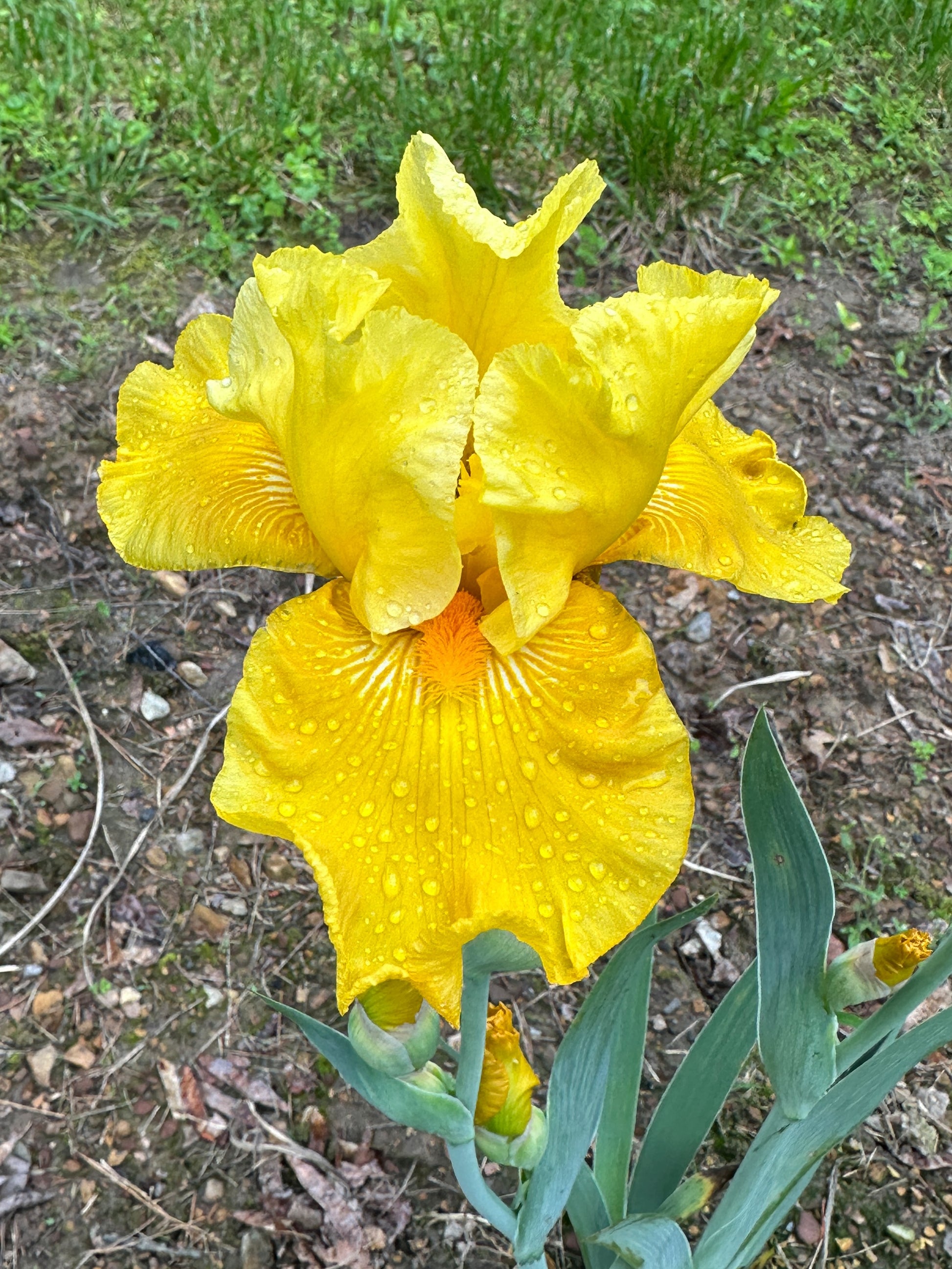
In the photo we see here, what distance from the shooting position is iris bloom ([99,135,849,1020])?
3.51 ft

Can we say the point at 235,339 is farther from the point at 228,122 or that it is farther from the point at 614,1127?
the point at 228,122

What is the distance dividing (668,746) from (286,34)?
354 centimetres

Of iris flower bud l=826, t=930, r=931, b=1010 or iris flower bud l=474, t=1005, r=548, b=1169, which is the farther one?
iris flower bud l=474, t=1005, r=548, b=1169

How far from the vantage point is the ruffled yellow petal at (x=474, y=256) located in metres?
1.20

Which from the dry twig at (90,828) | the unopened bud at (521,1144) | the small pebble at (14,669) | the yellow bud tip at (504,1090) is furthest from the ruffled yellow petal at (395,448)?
the small pebble at (14,669)

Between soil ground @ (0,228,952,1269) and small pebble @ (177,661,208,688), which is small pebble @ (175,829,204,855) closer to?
soil ground @ (0,228,952,1269)

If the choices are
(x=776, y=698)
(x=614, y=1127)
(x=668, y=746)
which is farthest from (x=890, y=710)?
(x=668, y=746)

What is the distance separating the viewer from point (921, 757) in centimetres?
258

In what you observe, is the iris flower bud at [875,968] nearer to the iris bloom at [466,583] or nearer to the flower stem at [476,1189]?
the iris bloom at [466,583]

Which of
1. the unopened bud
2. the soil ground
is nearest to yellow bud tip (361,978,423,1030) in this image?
the unopened bud

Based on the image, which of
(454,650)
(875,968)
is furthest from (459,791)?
(875,968)

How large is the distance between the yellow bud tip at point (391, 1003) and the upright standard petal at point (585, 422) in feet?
1.29

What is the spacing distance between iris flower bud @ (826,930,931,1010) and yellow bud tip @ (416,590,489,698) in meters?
0.54

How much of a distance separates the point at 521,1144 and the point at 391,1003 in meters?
0.33
